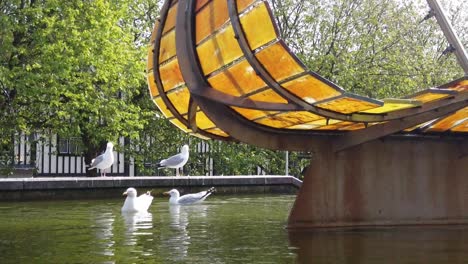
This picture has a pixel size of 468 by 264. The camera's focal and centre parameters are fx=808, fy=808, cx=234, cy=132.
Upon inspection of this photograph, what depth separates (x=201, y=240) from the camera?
10219 mm

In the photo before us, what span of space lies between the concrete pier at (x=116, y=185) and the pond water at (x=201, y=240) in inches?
145

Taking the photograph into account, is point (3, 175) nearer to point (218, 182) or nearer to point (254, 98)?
point (218, 182)

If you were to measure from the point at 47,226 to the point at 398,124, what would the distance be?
550cm

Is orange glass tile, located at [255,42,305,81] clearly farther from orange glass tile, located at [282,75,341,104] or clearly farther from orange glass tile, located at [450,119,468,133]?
orange glass tile, located at [450,119,468,133]

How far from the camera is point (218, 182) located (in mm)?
23094

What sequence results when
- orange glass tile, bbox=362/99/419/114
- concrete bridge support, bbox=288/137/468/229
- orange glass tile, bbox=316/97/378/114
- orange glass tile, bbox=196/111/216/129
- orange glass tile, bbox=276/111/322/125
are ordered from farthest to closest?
orange glass tile, bbox=196/111/216/129
concrete bridge support, bbox=288/137/468/229
orange glass tile, bbox=276/111/322/125
orange glass tile, bbox=362/99/419/114
orange glass tile, bbox=316/97/378/114

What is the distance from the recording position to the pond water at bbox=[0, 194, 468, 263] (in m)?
8.55

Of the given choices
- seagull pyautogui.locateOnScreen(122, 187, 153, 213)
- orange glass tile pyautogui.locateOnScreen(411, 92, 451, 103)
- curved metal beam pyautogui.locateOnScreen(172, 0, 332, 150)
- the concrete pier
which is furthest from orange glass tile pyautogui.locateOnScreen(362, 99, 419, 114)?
the concrete pier

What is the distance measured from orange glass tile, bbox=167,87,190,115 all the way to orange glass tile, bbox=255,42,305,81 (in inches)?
106

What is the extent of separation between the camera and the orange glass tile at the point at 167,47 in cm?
1171

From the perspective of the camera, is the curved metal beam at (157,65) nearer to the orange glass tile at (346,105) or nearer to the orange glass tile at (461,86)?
the orange glass tile at (346,105)

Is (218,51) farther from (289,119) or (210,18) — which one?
(289,119)

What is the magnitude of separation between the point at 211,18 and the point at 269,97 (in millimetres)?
1340

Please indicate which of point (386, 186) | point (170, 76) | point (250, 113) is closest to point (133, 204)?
point (170, 76)
